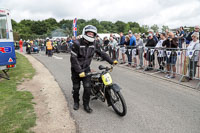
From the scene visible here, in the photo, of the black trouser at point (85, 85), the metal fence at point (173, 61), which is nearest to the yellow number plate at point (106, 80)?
the black trouser at point (85, 85)

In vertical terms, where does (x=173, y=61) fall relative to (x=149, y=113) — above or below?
above

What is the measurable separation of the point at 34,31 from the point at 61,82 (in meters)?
120

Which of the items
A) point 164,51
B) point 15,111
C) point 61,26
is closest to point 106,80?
point 15,111

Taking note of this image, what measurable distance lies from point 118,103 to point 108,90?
39 centimetres

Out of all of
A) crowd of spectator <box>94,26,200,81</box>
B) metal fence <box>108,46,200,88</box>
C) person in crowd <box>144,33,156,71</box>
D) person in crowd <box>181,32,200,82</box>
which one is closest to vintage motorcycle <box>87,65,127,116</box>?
crowd of spectator <box>94,26,200,81</box>

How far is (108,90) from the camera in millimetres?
4203

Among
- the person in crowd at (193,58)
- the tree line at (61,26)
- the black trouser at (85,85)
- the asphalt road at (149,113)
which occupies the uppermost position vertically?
the tree line at (61,26)

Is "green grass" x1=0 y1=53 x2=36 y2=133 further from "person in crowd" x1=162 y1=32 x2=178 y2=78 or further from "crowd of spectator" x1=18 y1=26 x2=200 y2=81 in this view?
"person in crowd" x1=162 y1=32 x2=178 y2=78

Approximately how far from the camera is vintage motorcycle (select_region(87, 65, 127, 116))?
3985 mm

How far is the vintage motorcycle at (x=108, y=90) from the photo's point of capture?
3985 mm

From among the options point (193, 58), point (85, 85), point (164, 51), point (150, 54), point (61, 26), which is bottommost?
point (85, 85)

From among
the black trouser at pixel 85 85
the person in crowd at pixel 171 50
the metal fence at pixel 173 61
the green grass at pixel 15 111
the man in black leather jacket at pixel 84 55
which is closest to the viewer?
the green grass at pixel 15 111

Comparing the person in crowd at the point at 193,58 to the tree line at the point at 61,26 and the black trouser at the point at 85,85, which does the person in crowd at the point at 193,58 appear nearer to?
the black trouser at the point at 85,85

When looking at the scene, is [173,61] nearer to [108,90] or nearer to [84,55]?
[108,90]
